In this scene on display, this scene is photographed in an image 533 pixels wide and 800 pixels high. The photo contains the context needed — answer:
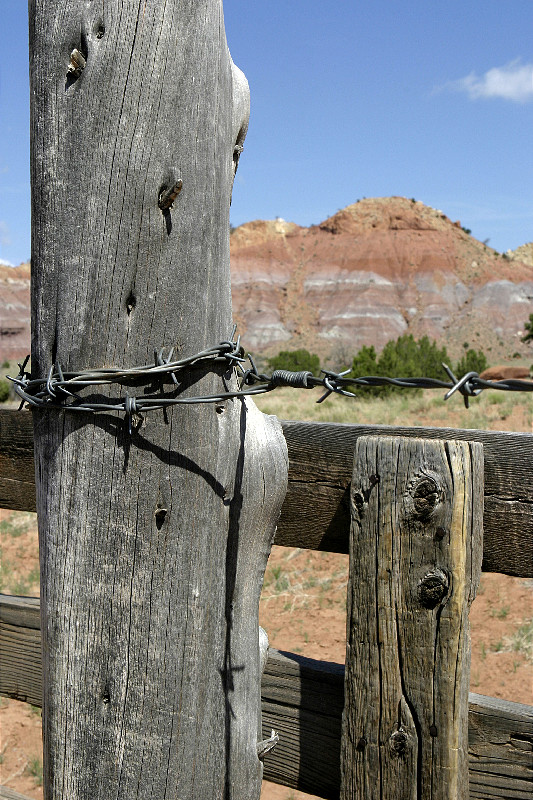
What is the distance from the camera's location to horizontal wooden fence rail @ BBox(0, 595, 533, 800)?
5.53 ft

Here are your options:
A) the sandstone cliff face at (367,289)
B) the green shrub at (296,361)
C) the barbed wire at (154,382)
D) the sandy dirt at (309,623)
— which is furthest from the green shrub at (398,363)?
the sandstone cliff face at (367,289)

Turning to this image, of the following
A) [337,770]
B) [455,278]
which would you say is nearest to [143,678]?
[337,770]

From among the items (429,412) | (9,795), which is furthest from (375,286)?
(9,795)

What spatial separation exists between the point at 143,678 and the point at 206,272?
2.89 feet

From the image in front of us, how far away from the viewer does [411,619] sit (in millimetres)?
1569

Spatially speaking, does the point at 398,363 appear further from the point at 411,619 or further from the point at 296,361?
the point at 411,619

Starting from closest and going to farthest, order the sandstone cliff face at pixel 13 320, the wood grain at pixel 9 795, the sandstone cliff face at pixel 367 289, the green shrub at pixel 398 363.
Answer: the wood grain at pixel 9 795 → the green shrub at pixel 398 363 → the sandstone cliff face at pixel 13 320 → the sandstone cliff face at pixel 367 289

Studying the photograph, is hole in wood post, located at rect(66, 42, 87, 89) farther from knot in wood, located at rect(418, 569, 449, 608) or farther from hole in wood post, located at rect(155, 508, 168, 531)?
knot in wood, located at rect(418, 569, 449, 608)

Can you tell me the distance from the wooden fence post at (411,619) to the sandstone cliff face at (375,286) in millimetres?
56721

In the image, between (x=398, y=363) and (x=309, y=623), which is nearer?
(x=309, y=623)

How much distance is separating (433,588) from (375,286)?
207ft

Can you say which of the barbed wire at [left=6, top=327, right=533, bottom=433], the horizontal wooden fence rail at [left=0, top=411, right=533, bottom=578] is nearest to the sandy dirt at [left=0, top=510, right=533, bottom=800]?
the horizontal wooden fence rail at [left=0, top=411, right=533, bottom=578]

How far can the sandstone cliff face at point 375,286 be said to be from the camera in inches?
2392

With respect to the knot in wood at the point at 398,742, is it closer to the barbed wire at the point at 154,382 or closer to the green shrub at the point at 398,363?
the barbed wire at the point at 154,382
